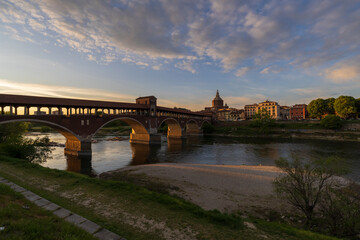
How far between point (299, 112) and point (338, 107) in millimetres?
43367

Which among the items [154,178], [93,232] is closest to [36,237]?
[93,232]

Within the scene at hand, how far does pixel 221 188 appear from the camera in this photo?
54.4 ft

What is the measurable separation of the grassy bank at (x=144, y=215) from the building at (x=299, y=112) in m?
135

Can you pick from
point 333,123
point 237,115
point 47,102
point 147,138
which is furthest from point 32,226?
point 237,115

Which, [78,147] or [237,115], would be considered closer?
[78,147]

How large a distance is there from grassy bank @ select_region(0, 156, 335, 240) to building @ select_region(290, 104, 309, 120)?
135m

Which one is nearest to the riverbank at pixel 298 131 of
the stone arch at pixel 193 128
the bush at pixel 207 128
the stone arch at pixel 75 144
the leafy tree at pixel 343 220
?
the bush at pixel 207 128

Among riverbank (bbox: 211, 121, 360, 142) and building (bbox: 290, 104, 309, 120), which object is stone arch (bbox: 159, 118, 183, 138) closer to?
riverbank (bbox: 211, 121, 360, 142)

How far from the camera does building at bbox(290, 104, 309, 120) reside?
11844cm

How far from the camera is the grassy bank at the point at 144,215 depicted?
7.32m

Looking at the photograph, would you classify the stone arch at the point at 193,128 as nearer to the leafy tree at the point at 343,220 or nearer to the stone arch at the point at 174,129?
the stone arch at the point at 174,129

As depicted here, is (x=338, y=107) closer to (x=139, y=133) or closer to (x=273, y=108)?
(x=273, y=108)

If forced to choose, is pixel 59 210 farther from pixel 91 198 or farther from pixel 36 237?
pixel 36 237

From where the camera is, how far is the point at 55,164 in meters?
30.2
